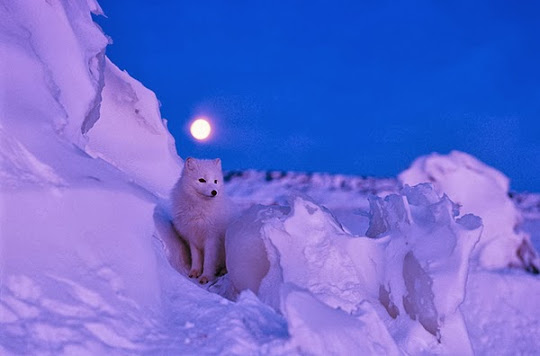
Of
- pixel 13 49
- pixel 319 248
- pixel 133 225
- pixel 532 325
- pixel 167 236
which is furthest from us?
pixel 167 236

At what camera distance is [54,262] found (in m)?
2.13

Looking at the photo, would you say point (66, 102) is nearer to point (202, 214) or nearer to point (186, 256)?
point (202, 214)

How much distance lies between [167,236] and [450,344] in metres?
3.07

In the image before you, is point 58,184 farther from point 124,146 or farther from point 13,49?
point 124,146

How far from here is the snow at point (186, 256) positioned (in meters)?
2.05

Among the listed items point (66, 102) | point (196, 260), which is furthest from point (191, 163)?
point (66, 102)

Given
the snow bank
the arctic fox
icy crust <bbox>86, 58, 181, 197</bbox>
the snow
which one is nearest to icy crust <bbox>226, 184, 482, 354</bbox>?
the snow

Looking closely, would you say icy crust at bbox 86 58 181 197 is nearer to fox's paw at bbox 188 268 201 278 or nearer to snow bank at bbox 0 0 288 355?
fox's paw at bbox 188 268 201 278

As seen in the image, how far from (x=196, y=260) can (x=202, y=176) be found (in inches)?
34.9

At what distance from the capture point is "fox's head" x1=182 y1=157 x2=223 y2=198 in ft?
17.3

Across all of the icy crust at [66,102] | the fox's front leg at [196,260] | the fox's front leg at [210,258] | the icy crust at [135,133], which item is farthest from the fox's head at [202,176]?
the icy crust at [135,133]

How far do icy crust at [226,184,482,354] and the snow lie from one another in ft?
0.04

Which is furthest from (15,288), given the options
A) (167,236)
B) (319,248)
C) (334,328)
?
(167,236)

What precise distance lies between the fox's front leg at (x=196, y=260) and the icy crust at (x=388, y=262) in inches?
26.4
